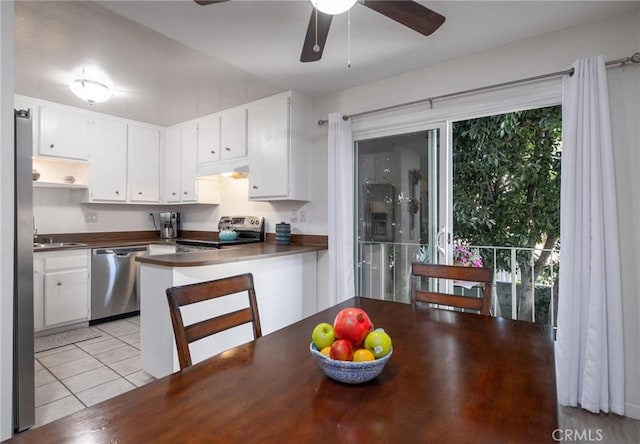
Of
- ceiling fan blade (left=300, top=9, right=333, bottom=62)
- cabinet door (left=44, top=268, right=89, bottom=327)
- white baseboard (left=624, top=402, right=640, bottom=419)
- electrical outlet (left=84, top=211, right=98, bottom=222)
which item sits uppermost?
ceiling fan blade (left=300, top=9, right=333, bottom=62)

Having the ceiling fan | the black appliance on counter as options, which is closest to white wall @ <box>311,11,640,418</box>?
the ceiling fan

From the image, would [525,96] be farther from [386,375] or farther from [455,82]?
[386,375]

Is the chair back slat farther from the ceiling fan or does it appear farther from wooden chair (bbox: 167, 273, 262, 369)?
the ceiling fan

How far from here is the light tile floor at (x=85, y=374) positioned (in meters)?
2.20

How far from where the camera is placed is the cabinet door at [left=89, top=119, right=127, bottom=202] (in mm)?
3922

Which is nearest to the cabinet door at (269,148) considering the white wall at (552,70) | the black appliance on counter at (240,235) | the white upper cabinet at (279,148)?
the white upper cabinet at (279,148)

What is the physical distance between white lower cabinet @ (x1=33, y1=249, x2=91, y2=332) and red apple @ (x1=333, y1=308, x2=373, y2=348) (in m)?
3.56

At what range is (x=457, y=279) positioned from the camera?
5.43 feet

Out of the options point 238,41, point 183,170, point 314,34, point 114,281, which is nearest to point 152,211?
point 183,170

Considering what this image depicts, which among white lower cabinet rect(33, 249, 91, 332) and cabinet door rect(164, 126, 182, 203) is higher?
cabinet door rect(164, 126, 182, 203)

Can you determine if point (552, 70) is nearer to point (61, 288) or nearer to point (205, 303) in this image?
point (205, 303)

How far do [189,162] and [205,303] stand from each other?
8.17 ft

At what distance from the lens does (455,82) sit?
2.62m

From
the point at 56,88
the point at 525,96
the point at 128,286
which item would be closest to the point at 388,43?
the point at 525,96
